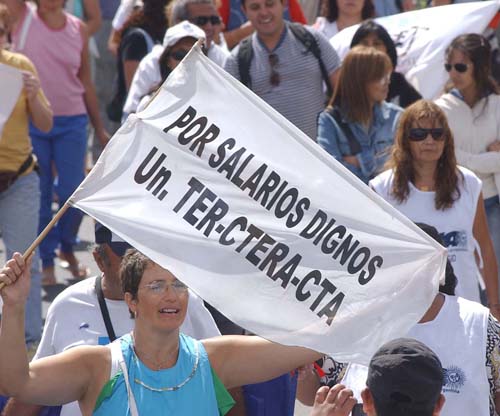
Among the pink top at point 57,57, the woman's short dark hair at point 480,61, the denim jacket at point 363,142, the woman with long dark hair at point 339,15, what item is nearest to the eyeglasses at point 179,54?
the denim jacket at point 363,142

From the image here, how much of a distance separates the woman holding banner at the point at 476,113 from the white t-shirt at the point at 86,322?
3021 millimetres

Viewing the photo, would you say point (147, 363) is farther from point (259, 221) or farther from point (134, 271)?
point (259, 221)

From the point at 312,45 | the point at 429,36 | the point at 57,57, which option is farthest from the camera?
the point at 57,57

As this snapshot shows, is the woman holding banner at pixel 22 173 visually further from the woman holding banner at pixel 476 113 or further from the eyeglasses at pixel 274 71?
the woman holding banner at pixel 476 113

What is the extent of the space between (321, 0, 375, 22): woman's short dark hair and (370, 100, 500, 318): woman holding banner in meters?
3.25

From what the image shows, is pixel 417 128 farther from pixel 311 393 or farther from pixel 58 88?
pixel 58 88

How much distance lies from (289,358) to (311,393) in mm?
664

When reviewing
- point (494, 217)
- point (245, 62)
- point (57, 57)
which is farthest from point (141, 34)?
point (494, 217)

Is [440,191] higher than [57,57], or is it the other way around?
[440,191]

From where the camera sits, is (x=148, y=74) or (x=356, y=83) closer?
(x=356, y=83)

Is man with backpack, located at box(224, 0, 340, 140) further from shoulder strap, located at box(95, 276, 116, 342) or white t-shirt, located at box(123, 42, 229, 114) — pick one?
shoulder strap, located at box(95, 276, 116, 342)

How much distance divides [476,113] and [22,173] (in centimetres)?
254

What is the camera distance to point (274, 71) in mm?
8523

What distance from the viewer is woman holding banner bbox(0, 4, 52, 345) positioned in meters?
8.31
